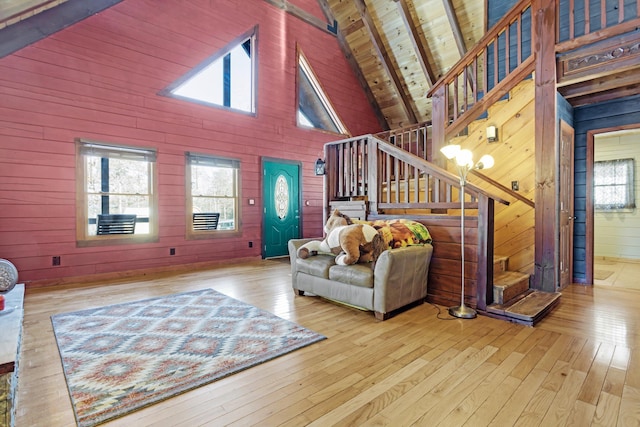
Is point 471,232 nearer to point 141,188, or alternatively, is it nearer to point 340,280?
point 340,280

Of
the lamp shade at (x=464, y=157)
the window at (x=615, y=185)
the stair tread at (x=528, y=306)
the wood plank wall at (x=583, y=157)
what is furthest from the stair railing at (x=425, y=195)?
the window at (x=615, y=185)

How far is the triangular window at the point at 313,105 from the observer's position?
7.59 m

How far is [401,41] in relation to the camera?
24.6 ft

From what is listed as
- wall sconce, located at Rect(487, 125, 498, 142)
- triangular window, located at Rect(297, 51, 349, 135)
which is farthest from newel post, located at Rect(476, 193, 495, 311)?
triangular window, located at Rect(297, 51, 349, 135)

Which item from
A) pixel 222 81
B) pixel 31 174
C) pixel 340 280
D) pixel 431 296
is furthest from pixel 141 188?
pixel 431 296

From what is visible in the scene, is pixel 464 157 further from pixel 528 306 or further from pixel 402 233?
pixel 528 306

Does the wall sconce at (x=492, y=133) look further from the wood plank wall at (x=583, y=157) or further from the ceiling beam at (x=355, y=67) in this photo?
the ceiling beam at (x=355, y=67)

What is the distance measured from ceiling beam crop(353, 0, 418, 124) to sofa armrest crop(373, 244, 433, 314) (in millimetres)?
5761

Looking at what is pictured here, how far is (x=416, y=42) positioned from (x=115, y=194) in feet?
20.6

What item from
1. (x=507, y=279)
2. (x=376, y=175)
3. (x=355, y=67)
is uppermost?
(x=355, y=67)

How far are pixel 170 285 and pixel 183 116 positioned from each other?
9.35ft

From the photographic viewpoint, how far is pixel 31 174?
4371 millimetres

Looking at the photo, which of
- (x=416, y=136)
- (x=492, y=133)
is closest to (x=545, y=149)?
(x=492, y=133)

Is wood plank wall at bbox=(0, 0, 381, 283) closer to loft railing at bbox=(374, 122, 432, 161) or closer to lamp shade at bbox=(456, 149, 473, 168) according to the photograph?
loft railing at bbox=(374, 122, 432, 161)
